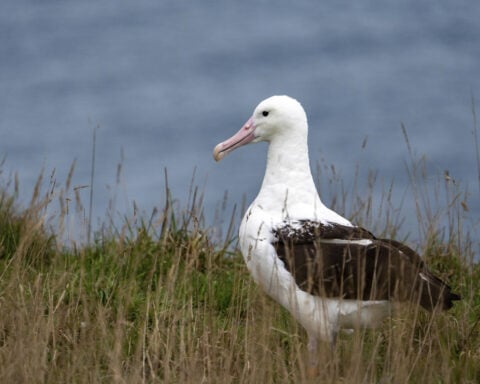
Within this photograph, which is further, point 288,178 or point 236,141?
point 236,141

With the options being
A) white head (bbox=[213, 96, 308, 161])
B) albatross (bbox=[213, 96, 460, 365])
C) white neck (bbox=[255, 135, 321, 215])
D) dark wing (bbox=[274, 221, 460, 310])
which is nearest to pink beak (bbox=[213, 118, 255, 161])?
white head (bbox=[213, 96, 308, 161])

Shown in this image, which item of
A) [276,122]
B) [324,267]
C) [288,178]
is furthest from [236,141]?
[324,267]

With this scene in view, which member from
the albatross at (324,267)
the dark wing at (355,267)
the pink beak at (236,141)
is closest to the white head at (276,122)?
the pink beak at (236,141)

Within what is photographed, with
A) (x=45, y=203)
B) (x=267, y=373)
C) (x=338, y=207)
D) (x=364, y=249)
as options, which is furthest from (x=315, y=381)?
(x=338, y=207)

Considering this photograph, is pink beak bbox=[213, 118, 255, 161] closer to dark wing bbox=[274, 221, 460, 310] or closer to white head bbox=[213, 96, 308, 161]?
white head bbox=[213, 96, 308, 161]

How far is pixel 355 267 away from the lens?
238 inches

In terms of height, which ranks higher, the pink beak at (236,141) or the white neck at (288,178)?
the pink beak at (236,141)

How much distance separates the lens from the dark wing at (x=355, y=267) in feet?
19.6

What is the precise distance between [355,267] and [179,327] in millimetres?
1291

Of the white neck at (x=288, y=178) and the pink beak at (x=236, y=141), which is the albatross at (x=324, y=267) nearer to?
the white neck at (x=288, y=178)

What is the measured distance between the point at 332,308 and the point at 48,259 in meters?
3.29

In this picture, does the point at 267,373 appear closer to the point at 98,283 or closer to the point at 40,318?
the point at 40,318

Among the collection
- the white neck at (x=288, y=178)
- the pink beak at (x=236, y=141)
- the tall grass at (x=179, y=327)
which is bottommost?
the tall grass at (x=179, y=327)

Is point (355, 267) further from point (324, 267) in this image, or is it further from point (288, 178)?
point (288, 178)
